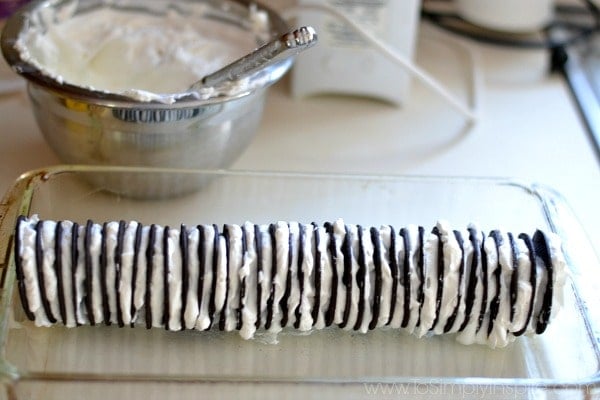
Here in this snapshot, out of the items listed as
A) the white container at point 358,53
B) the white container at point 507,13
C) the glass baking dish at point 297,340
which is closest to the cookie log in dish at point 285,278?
the glass baking dish at point 297,340

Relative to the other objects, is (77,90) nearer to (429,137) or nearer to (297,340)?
(297,340)

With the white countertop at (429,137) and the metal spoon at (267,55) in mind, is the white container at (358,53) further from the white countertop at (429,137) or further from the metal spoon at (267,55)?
the metal spoon at (267,55)

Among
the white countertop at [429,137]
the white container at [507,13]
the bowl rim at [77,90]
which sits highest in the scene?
the bowl rim at [77,90]

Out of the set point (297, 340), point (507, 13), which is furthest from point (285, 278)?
point (507, 13)

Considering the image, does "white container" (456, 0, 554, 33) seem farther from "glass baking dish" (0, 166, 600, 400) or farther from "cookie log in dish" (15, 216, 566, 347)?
"cookie log in dish" (15, 216, 566, 347)

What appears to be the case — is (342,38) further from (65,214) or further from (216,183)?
(65,214)

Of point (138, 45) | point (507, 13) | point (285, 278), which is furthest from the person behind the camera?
point (507, 13)

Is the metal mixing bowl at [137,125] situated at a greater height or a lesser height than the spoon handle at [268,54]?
lesser
